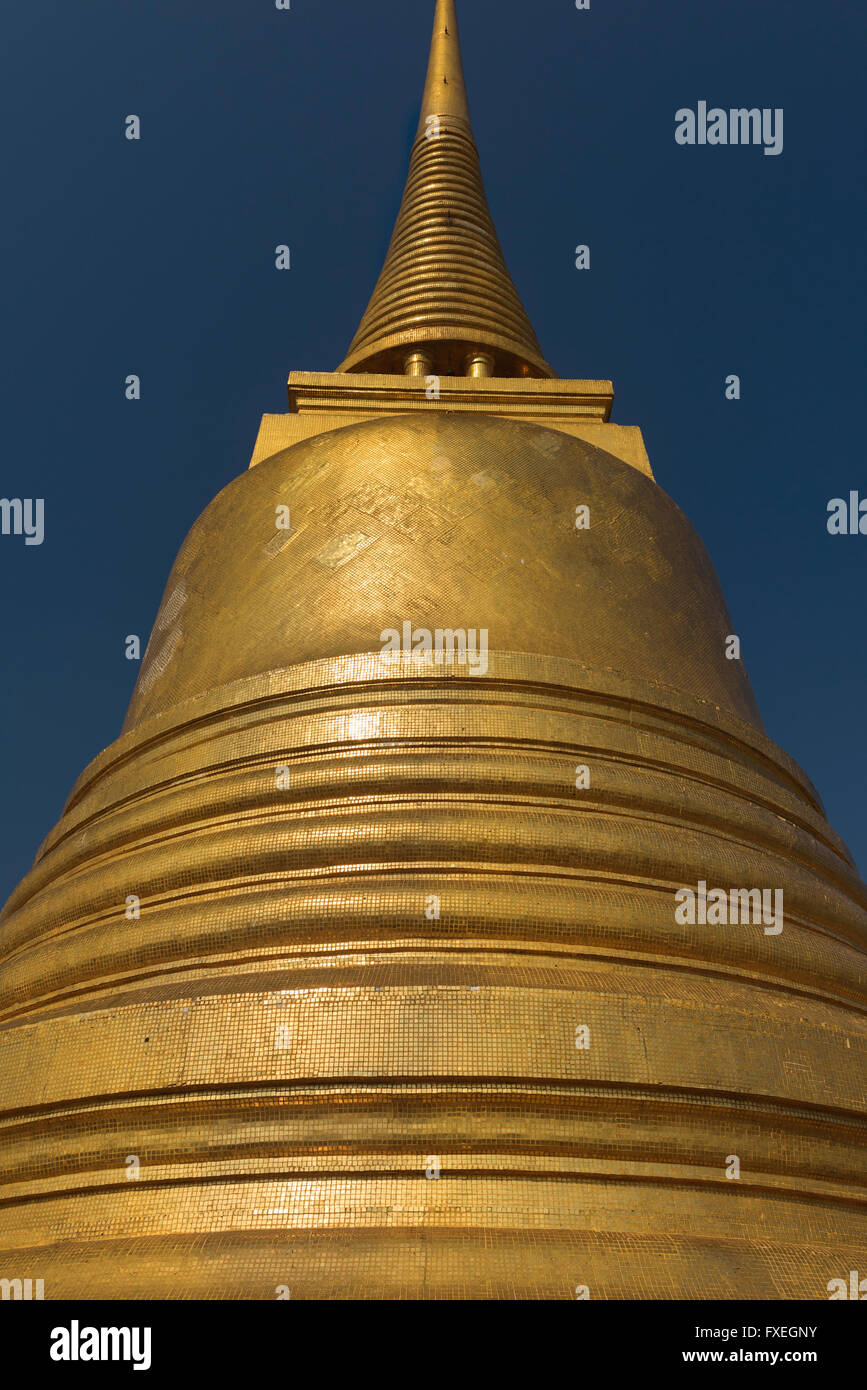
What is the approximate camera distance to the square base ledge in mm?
9828

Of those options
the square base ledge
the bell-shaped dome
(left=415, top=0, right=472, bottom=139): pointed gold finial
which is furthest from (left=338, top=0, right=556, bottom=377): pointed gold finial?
the bell-shaped dome

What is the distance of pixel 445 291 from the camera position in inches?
476

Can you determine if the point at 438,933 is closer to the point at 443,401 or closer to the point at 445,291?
the point at 443,401

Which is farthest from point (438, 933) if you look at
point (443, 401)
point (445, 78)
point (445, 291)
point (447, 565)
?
point (445, 78)

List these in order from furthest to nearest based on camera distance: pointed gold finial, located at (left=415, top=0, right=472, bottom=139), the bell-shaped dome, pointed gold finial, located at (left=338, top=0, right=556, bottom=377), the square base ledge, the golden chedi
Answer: pointed gold finial, located at (left=415, top=0, right=472, bottom=139) < pointed gold finial, located at (left=338, top=0, right=556, bottom=377) < the square base ledge < the bell-shaped dome < the golden chedi

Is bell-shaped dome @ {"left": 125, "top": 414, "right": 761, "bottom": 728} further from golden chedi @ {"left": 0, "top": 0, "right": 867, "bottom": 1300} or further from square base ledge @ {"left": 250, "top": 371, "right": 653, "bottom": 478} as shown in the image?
square base ledge @ {"left": 250, "top": 371, "right": 653, "bottom": 478}

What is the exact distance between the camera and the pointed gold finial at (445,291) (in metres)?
11.7

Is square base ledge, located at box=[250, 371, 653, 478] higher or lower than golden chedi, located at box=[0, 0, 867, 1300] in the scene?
higher

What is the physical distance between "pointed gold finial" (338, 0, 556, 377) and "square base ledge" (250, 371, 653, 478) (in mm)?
1763

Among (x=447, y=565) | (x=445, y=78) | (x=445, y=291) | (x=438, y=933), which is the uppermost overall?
(x=445, y=78)

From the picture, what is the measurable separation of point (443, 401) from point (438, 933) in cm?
602

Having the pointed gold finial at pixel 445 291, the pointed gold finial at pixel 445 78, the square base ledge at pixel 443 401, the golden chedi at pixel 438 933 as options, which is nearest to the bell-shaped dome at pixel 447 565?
the golden chedi at pixel 438 933

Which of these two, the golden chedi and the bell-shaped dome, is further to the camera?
the bell-shaped dome
